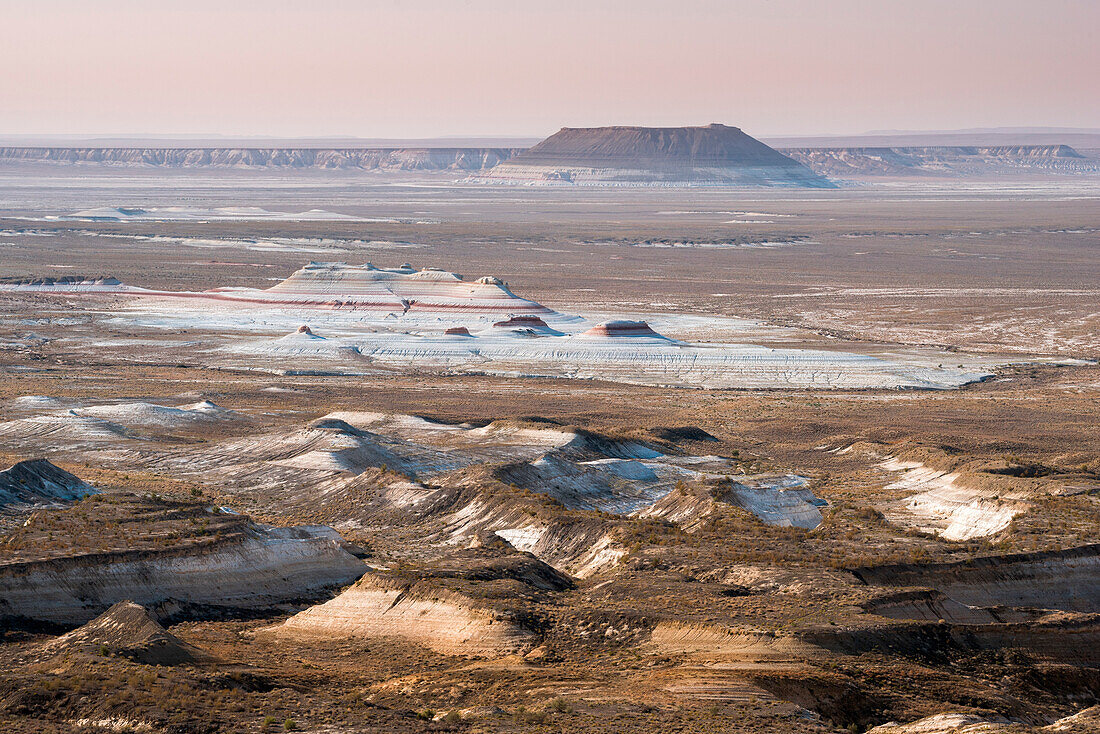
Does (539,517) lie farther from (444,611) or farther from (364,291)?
(364,291)

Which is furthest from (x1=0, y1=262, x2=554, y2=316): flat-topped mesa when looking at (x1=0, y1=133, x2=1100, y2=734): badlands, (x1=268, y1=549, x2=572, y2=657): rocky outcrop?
(x1=268, y1=549, x2=572, y2=657): rocky outcrop

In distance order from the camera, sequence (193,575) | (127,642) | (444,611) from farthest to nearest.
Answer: (193,575) < (444,611) < (127,642)

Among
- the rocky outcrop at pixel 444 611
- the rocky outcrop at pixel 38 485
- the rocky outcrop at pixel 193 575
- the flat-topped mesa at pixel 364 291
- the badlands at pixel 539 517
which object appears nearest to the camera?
the badlands at pixel 539 517

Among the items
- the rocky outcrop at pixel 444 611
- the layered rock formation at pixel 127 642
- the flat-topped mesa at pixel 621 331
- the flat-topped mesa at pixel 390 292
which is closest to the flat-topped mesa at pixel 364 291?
the flat-topped mesa at pixel 390 292

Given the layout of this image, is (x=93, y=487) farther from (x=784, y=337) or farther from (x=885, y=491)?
(x=784, y=337)

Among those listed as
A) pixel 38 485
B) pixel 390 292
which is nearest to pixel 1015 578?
pixel 38 485

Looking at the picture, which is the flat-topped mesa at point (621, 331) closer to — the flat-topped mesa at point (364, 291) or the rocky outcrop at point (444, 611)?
the flat-topped mesa at point (364, 291)

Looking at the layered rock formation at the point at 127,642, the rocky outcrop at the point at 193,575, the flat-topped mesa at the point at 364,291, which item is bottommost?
the flat-topped mesa at the point at 364,291
